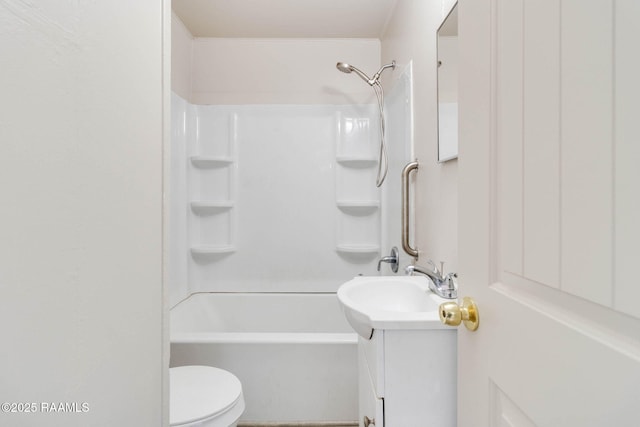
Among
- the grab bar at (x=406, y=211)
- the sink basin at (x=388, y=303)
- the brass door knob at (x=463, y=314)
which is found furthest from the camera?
the grab bar at (x=406, y=211)

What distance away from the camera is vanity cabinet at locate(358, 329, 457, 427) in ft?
2.77

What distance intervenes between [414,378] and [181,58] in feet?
7.87

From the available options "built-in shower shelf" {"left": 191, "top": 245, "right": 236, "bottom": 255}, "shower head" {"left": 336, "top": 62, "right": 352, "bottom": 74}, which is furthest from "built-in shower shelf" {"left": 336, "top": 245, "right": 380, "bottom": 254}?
"shower head" {"left": 336, "top": 62, "right": 352, "bottom": 74}

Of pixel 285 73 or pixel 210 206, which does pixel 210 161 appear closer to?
pixel 210 206

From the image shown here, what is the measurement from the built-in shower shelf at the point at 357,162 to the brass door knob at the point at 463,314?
1902 millimetres

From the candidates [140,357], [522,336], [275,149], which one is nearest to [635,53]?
[522,336]

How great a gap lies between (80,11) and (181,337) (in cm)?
150

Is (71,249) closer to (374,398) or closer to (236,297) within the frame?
(374,398)

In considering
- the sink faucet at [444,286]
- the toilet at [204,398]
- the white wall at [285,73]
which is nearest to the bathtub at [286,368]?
the toilet at [204,398]

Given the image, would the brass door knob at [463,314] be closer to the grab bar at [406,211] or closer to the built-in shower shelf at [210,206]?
the grab bar at [406,211]

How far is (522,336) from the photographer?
44cm

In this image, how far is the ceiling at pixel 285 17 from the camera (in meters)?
2.04

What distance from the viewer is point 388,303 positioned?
4.00 ft

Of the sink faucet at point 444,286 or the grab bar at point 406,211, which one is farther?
the grab bar at point 406,211
